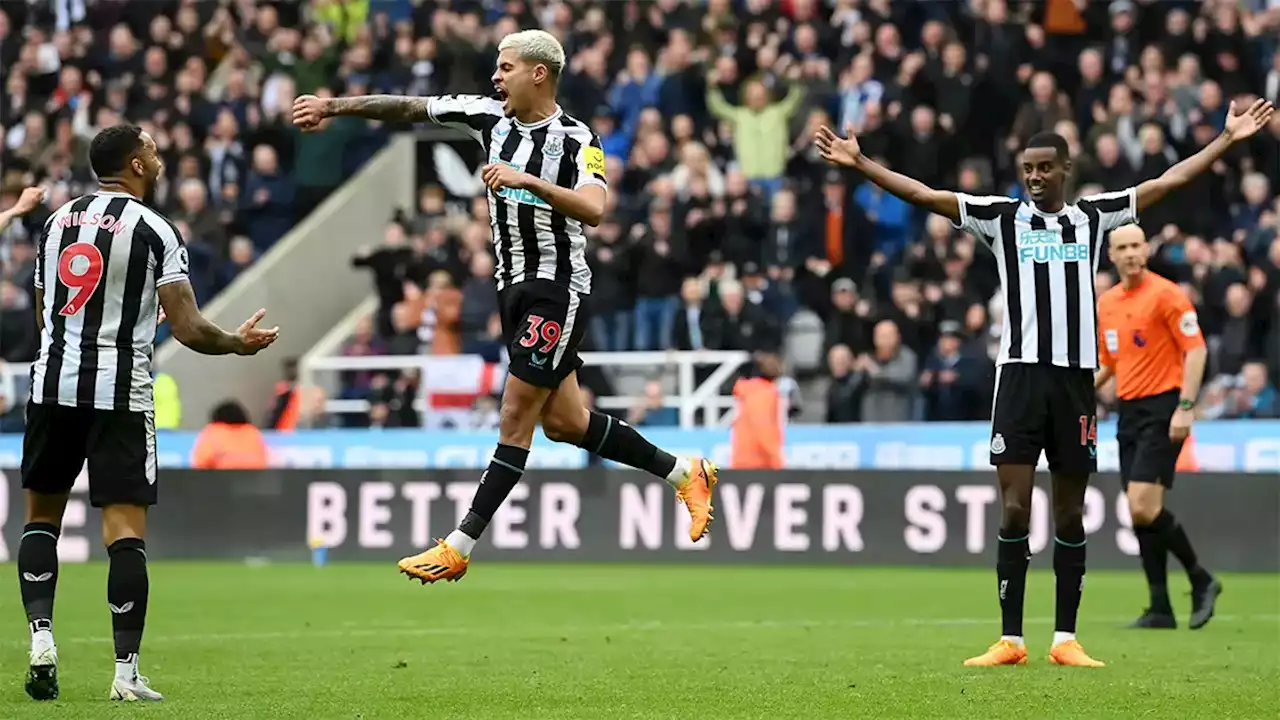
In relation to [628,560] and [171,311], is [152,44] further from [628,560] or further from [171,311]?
[171,311]

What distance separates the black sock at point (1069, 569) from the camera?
10.2m

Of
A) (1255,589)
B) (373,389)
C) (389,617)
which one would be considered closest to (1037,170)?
(389,617)

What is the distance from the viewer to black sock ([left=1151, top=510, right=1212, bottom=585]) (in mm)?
13078

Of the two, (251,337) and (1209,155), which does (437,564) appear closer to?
(251,337)

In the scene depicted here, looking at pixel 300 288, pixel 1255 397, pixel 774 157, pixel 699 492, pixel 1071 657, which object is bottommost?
pixel 1071 657

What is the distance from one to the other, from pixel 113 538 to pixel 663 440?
12.4 m

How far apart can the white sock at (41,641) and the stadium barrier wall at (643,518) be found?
11.7m

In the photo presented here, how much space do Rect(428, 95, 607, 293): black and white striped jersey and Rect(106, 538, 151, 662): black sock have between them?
7.02 feet

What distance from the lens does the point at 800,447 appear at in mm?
20781

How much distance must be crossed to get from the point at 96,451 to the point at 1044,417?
4289mm

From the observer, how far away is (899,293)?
21.8 meters

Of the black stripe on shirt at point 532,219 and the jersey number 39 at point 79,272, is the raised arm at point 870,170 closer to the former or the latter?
the black stripe on shirt at point 532,219

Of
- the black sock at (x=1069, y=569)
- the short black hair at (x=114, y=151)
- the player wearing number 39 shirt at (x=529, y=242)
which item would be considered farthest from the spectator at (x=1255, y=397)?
the short black hair at (x=114, y=151)

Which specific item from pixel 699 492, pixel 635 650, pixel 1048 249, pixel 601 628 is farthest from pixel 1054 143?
pixel 601 628
